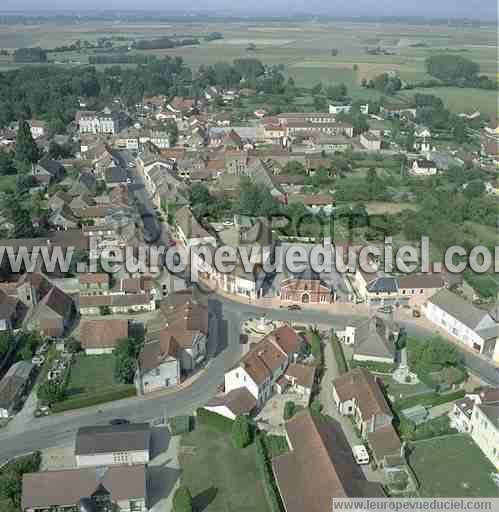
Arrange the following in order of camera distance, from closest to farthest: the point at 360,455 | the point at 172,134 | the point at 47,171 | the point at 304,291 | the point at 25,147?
the point at 360,455 < the point at 304,291 < the point at 47,171 < the point at 25,147 < the point at 172,134

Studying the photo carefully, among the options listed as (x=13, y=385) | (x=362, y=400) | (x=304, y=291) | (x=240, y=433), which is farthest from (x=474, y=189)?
(x=13, y=385)

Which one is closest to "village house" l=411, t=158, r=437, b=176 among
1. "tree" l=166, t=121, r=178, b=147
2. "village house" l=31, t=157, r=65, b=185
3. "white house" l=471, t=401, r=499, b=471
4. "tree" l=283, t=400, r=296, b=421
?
"tree" l=166, t=121, r=178, b=147

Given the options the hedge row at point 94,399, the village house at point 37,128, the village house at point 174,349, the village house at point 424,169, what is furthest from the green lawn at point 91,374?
the village house at point 37,128

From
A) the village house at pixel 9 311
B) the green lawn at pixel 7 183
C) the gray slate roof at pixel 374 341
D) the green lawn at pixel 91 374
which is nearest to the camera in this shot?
the green lawn at pixel 91 374

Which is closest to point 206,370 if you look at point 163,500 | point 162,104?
point 163,500

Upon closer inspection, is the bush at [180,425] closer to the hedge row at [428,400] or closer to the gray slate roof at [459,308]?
the hedge row at [428,400]

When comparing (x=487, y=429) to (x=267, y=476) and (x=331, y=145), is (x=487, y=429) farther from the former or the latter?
(x=331, y=145)
